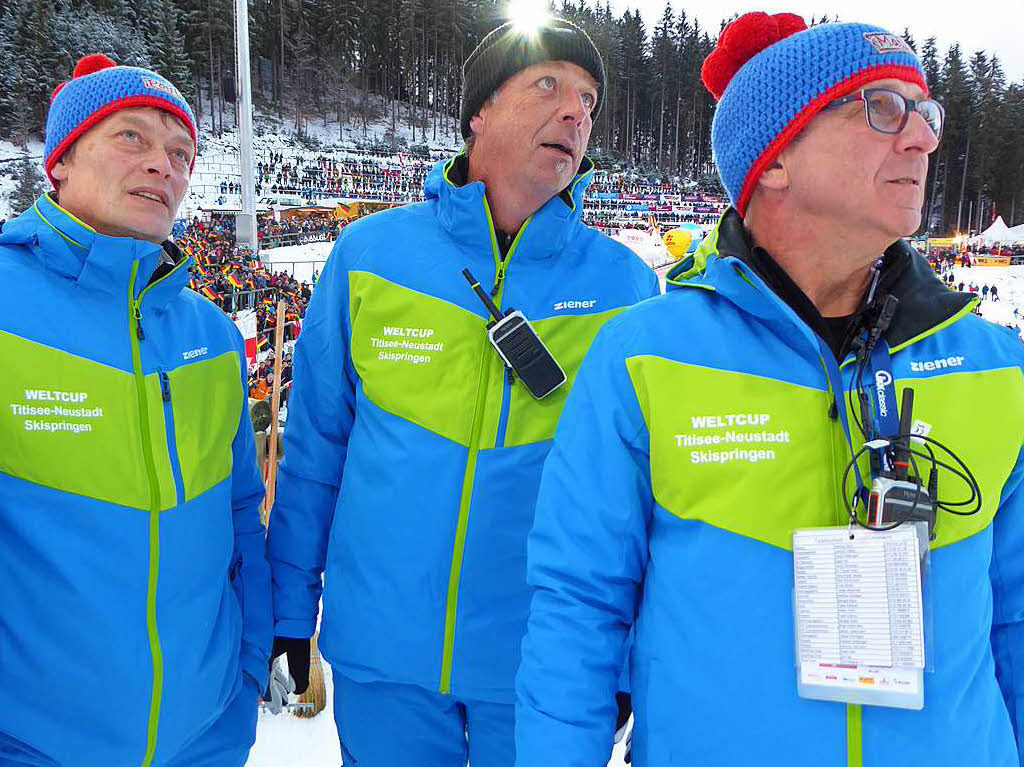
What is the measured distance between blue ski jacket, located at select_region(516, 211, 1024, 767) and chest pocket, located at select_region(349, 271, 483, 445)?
421mm

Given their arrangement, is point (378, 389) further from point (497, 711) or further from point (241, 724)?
point (241, 724)

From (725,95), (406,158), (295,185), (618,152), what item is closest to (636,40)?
(618,152)

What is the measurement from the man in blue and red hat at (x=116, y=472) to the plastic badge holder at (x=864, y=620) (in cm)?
117

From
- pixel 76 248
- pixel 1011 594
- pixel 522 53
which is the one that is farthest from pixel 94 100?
pixel 1011 594

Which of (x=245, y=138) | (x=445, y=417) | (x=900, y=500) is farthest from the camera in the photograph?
(x=245, y=138)

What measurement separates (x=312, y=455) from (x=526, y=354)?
58 centimetres

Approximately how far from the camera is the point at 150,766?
141 centimetres

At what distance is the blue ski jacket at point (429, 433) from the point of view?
57.7 inches

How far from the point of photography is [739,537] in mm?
985

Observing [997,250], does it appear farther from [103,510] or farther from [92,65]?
[103,510]

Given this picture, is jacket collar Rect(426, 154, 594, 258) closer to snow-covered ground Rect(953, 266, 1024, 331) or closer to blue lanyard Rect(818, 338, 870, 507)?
blue lanyard Rect(818, 338, 870, 507)

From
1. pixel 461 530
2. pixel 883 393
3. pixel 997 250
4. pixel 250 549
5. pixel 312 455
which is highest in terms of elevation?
pixel 997 250

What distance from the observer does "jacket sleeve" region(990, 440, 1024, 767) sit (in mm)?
1059

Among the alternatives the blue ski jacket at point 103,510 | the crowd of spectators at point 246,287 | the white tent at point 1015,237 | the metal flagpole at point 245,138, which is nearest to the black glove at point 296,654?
the blue ski jacket at point 103,510
